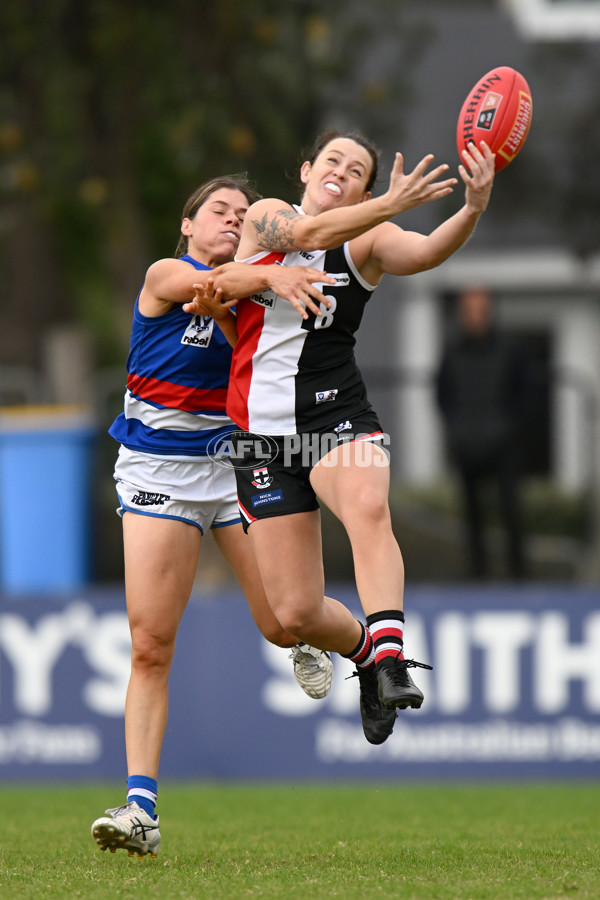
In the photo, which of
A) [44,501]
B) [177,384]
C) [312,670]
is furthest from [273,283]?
[44,501]

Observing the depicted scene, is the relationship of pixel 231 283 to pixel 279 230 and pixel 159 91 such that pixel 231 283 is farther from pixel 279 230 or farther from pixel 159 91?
pixel 159 91

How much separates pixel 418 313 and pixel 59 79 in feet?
19.4

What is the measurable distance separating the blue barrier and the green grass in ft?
5.81

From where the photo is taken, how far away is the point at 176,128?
11.9m

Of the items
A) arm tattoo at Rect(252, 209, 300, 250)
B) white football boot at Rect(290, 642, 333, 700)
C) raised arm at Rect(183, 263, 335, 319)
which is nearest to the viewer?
raised arm at Rect(183, 263, 335, 319)

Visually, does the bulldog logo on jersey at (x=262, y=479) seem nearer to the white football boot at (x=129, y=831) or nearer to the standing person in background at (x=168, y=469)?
the standing person in background at (x=168, y=469)

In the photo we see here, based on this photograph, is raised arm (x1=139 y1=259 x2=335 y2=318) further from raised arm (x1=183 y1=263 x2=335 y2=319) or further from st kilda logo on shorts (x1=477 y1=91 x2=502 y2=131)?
st kilda logo on shorts (x1=477 y1=91 x2=502 y2=131)

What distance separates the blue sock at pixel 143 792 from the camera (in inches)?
210

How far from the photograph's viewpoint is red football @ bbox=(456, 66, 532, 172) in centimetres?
502

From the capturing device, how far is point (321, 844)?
5.96 m

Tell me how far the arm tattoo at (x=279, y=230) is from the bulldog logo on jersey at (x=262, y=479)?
87 centimetres

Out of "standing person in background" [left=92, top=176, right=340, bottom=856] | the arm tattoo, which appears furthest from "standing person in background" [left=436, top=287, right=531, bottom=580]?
the arm tattoo

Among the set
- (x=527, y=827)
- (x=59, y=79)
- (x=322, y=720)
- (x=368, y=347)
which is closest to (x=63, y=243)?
(x=368, y=347)

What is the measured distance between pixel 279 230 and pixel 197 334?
62 cm
